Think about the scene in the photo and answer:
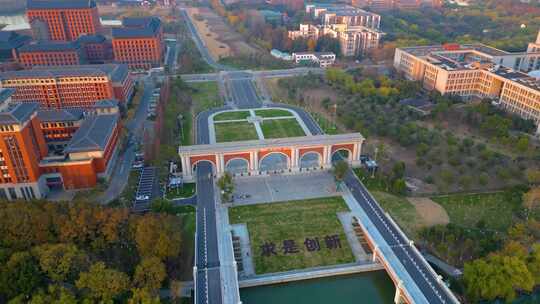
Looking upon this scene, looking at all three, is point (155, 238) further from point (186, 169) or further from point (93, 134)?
point (93, 134)

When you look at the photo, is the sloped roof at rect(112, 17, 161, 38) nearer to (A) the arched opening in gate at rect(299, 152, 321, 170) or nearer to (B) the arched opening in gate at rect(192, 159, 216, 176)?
(B) the arched opening in gate at rect(192, 159, 216, 176)

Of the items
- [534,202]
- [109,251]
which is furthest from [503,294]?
[109,251]

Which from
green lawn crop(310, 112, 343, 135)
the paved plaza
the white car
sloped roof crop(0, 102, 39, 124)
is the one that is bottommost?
the paved plaza

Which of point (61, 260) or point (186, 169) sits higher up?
point (61, 260)

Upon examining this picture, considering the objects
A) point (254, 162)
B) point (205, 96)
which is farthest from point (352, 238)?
point (205, 96)

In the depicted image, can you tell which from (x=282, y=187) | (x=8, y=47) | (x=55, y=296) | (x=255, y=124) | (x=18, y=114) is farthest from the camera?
(x=8, y=47)

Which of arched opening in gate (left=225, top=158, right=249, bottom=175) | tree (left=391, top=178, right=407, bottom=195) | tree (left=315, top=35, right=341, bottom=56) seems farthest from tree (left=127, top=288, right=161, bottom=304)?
tree (left=315, top=35, right=341, bottom=56)

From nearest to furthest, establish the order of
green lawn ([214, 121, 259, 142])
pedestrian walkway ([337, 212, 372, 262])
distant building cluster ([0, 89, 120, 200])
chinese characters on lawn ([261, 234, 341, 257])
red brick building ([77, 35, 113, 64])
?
pedestrian walkway ([337, 212, 372, 262])
chinese characters on lawn ([261, 234, 341, 257])
distant building cluster ([0, 89, 120, 200])
green lawn ([214, 121, 259, 142])
red brick building ([77, 35, 113, 64])
